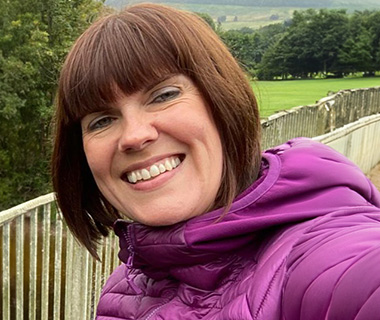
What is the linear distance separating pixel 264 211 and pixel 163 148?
30 centimetres

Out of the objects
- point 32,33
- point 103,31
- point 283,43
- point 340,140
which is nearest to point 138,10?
point 103,31

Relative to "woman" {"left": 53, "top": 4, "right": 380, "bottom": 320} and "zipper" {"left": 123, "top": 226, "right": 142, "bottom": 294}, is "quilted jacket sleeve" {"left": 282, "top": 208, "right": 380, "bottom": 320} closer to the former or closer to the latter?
"woman" {"left": 53, "top": 4, "right": 380, "bottom": 320}

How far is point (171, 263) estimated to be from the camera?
129cm

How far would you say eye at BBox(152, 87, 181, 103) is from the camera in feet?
4.40

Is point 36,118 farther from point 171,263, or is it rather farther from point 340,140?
point 171,263

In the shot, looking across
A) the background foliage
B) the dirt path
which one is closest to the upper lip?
the dirt path

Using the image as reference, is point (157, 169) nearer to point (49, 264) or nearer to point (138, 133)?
point (138, 133)

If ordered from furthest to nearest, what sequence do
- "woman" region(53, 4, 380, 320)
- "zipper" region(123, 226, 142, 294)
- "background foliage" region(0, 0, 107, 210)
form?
1. "background foliage" region(0, 0, 107, 210)
2. "zipper" region(123, 226, 142, 294)
3. "woman" region(53, 4, 380, 320)

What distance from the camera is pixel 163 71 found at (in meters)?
1.35

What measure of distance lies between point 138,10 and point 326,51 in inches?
2221

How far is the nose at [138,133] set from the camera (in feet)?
4.30

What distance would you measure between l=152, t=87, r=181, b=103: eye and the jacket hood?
0.28 metres

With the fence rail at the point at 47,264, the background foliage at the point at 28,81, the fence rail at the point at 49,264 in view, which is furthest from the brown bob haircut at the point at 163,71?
the background foliage at the point at 28,81

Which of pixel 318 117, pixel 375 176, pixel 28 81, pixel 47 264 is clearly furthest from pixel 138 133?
pixel 28 81
